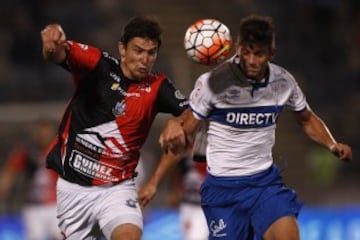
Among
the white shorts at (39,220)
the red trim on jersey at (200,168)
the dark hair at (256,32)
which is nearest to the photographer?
the dark hair at (256,32)

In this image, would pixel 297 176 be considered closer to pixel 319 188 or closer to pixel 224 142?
pixel 319 188

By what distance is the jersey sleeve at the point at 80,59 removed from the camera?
294 inches

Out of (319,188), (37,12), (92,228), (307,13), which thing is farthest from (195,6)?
(92,228)

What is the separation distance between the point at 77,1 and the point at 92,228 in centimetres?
1132

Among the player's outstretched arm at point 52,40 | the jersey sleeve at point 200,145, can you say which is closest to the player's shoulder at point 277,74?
the jersey sleeve at point 200,145

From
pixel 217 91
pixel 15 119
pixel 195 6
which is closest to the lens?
pixel 217 91

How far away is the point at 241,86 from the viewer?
738 cm

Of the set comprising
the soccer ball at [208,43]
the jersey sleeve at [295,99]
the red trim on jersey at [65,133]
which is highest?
the soccer ball at [208,43]

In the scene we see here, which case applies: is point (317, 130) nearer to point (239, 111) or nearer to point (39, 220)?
point (239, 111)

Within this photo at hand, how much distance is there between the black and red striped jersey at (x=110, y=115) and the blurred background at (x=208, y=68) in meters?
5.69

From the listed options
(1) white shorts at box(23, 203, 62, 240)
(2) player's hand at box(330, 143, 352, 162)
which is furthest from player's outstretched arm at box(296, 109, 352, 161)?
(1) white shorts at box(23, 203, 62, 240)

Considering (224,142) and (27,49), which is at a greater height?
(224,142)

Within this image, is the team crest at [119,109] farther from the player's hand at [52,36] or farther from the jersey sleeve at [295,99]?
the jersey sleeve at [295,99]

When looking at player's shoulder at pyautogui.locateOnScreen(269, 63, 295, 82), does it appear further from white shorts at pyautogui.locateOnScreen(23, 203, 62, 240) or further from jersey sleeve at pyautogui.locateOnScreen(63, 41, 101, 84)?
white shorts at pyautogui.locateOnScreen(23, 203, 62, 240)
